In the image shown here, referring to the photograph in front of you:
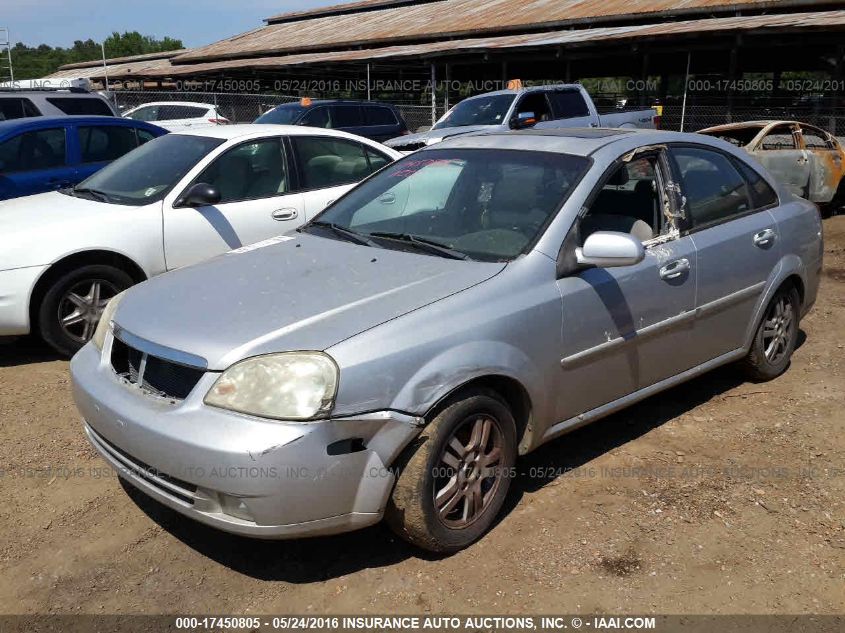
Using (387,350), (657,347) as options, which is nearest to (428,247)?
(387,350)

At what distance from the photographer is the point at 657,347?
3896mm

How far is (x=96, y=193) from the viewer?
5895mm

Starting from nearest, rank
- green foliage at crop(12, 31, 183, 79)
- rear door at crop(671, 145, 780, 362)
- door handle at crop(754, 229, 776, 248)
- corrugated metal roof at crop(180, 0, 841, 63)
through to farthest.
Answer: rear door at crop(671, 145, 780, 362)
door handle at crop(754, 229, 776, 248)
corrugated metal roof at crop(180, 0, 841, 63)
green foliage at crop(12, 31, 183, 79)

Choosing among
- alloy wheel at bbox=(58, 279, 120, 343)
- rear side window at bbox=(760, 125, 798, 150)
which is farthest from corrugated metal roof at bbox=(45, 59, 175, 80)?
alloy wheel at bbox=(58, 279, 120, 343)

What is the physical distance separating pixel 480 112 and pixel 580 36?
7474mm

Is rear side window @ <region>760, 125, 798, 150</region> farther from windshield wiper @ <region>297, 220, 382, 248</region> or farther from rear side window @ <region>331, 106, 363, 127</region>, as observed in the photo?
windshield wiper @ <region>297, 220, 382, 248</region>

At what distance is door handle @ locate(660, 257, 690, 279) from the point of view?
12.6ft

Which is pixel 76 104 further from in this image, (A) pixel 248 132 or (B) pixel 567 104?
(B) pixel 567 104

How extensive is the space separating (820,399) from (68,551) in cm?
425

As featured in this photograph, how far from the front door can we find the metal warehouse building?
12.9 meters

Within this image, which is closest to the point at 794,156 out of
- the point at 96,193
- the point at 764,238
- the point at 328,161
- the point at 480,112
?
the point at 480,112

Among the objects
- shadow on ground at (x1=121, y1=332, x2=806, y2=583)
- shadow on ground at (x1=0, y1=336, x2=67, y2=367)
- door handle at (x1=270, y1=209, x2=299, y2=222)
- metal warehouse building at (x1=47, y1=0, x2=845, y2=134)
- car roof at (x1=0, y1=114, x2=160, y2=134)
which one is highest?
metal warehouse building at (x1=47, y1=0, x2=845, y2=134)

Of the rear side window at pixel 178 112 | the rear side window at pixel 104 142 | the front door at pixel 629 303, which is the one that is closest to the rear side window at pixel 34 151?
the rear side window at pixel 104 142

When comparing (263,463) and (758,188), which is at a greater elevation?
(758,188)
